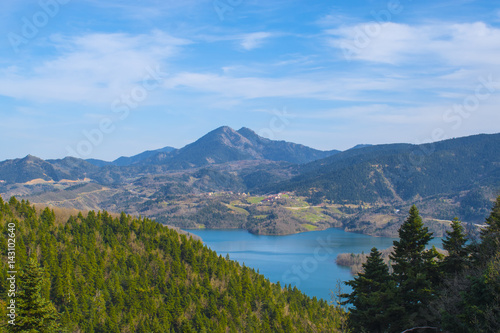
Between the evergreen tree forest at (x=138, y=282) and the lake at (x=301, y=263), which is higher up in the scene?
the evergreen tree forest at (x=138, y=282)

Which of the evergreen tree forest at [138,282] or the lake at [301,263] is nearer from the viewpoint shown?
the evergreen tree forest at [138,282]

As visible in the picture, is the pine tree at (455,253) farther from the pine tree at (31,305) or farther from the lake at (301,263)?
the lake at (301,263)

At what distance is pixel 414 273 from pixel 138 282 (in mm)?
51826

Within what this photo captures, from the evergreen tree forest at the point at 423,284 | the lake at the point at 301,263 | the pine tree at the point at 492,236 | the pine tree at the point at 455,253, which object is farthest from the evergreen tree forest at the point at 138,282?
the lake at the point at 301,263

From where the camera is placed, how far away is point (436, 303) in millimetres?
23766

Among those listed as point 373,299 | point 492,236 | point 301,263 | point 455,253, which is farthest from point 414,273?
point 301,263

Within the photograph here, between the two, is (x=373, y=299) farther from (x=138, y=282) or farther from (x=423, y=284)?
(x=138, y=282)

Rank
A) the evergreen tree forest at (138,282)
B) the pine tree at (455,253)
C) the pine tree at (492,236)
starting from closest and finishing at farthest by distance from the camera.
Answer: the pine tree at (492,236) → the pine tree at (455,253) → the evergreen tree forest at (138,282)

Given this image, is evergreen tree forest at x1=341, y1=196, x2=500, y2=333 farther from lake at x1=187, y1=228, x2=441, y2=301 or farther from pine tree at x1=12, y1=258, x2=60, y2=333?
lake at x1=187, y1=228, x2=441, y2=301

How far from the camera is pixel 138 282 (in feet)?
222

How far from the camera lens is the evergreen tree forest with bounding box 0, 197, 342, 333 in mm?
56375

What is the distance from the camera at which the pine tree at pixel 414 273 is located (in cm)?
2573

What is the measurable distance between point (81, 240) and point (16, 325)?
53.8 meters

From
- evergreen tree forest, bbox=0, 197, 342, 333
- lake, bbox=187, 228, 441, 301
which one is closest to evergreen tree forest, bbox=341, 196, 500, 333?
evergreen tree forest, bbox=0, 197, 342, 333
